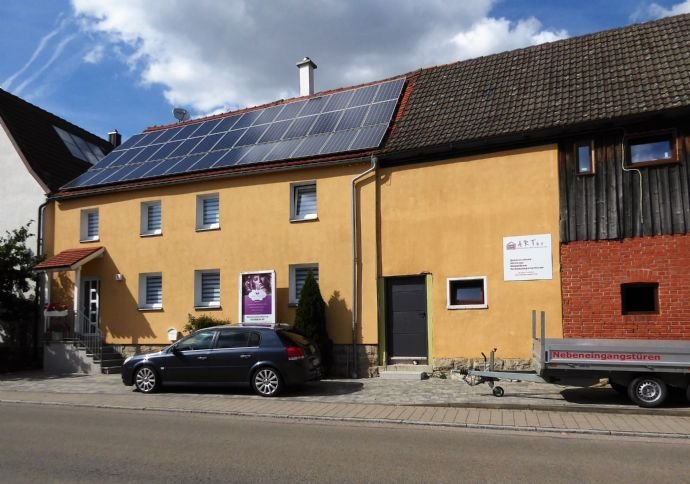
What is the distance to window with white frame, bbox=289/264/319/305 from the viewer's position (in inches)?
620

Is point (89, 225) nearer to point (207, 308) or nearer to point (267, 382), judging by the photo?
point (207, 308)

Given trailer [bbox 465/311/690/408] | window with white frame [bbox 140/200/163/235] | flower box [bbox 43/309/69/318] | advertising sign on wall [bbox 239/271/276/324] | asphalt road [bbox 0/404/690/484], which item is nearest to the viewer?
asphalt road [bbox 0/404/690/484]

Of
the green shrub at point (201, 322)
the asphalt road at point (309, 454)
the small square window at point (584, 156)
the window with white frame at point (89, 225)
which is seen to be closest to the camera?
the asphalt road at point (309, 454)

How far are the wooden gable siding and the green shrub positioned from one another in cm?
901

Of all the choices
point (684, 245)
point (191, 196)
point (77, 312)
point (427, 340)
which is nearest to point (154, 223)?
point (191, 196)

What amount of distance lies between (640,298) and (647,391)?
3.12m

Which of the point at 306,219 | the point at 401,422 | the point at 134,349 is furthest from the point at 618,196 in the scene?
the point at 134,349

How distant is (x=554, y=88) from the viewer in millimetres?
14320

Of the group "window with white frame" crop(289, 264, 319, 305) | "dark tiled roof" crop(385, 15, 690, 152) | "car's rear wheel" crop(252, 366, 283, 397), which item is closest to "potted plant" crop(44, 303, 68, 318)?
"window with white frame" crop(289, 264, 319, 305)

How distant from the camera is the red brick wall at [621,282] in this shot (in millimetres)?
11859

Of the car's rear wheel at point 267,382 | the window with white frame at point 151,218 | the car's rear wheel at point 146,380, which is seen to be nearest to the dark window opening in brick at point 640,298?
the car's rear wheel at point 267,382

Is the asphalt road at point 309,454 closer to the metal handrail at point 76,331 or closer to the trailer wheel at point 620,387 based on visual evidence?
the trailer wheel at point 620,387

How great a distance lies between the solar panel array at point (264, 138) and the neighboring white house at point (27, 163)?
1382 mm

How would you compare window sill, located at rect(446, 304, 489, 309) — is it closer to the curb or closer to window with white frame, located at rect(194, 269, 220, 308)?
the curb
